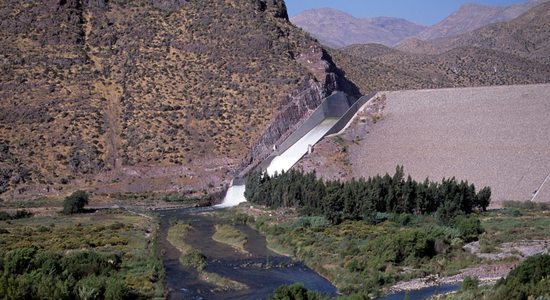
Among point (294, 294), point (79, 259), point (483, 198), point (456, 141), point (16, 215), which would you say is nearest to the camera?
point (294, 294)

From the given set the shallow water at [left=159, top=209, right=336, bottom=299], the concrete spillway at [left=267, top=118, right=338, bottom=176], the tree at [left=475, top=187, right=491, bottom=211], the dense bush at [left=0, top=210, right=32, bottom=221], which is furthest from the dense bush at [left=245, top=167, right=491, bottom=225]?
the dense bush at [left=0, top=210, right=32, bottom=221]

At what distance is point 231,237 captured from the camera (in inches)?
1882

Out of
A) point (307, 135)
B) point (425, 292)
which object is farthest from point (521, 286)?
point (307, 135)

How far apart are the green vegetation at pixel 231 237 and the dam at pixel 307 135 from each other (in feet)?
A: 65.8

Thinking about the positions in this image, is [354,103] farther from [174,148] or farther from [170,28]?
[170,28]

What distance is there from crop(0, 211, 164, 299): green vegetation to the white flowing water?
16518mm

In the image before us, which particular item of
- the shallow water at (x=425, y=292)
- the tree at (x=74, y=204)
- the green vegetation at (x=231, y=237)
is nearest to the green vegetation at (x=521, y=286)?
the shallow water at (x=425, y=292)

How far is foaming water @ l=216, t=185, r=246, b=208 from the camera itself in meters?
73.0

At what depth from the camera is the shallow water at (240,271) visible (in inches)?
1227

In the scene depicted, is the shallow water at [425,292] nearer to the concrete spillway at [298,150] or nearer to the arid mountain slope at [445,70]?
the concrete spillway at [298,150]

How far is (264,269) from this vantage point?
3672cm

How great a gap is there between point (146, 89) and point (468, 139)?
43390 mm

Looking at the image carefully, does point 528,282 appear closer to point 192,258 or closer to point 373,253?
point 373,253

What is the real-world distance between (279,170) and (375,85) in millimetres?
48330
